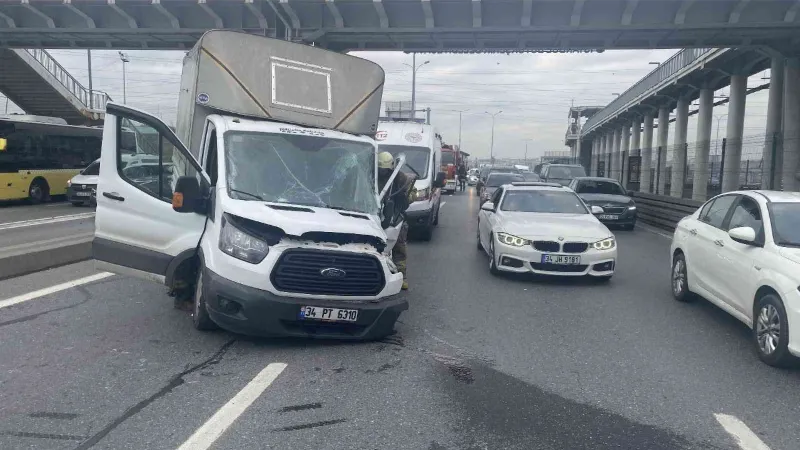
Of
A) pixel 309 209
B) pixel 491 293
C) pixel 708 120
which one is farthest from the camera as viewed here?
pixel 708 120

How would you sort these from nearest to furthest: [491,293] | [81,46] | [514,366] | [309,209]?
[514,366], [309,209], [491,293], [81,46]

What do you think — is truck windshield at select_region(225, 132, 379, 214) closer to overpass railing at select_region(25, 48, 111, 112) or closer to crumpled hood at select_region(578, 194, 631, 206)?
crumpled hood at select_region(578, 194, 631, 206)

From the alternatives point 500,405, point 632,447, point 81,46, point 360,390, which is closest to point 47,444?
point 360,390

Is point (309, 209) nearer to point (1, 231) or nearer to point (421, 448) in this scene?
point (421, 448)

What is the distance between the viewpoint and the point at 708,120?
3584 centimetres

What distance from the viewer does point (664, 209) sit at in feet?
67.5

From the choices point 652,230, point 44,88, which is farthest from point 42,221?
point 44,88

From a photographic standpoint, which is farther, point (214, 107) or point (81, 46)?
point (81, 46)

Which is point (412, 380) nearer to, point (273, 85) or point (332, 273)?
point (332, 273)

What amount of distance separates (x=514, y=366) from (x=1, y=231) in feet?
45.4

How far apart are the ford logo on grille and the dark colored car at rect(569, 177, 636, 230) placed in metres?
14.2

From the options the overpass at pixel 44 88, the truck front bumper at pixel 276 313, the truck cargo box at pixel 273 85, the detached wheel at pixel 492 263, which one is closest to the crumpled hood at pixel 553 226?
the detached wheel at pixel 492 263

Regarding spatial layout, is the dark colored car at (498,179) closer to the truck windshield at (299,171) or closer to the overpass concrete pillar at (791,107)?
the overpass concrete pillar at (791,107)

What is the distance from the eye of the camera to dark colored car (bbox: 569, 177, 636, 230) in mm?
19312
